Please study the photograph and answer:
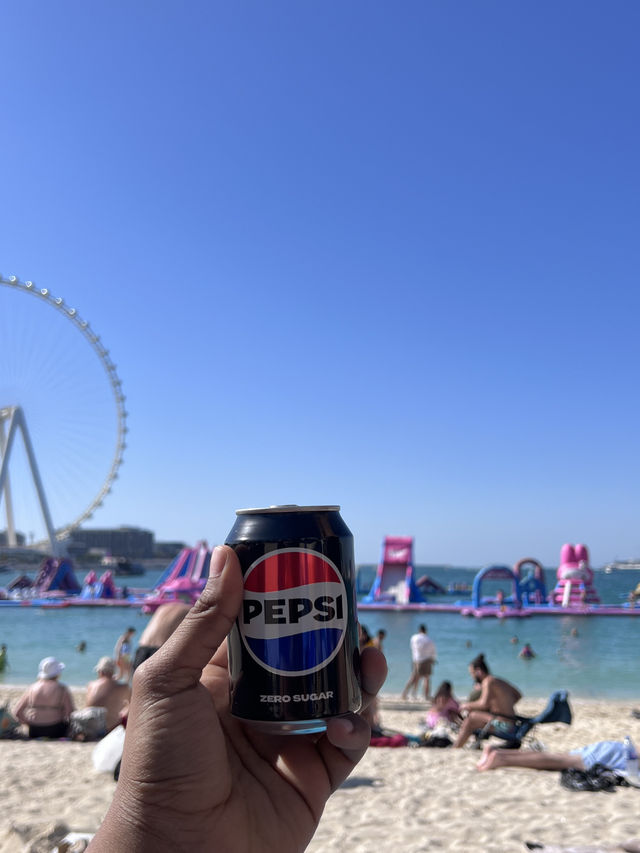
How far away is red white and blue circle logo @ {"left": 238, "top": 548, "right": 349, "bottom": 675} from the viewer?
1575 millimetres

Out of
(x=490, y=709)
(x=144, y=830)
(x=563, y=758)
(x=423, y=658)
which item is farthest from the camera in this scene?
(x=423, y=658)

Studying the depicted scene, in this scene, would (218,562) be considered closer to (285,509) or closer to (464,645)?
(285,509)

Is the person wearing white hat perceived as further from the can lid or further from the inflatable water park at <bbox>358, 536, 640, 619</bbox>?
the inflatable water park at <bbox>358, 536, 640, 619</bbox>

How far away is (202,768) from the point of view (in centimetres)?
150

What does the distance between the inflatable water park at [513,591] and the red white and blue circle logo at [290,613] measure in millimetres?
31348

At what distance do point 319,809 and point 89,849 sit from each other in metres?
0.56

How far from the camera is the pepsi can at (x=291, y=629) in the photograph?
62.0 inches

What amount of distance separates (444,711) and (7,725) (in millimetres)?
4907

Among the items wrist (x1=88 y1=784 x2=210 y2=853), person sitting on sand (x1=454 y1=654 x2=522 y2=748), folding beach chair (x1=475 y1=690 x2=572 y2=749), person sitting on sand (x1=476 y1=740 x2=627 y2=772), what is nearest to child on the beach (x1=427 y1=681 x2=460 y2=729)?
person sitting on sand (x1=454 y1=654 x2=522 y2=748)

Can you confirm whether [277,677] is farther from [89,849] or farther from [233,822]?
[89,849]

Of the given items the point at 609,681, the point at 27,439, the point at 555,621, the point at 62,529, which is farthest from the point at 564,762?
the point at 62,529

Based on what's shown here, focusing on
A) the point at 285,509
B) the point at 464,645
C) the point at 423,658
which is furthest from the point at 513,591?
the point at 285,509

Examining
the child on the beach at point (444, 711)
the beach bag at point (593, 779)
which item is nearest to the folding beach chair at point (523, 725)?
the child on the beach at point (444, 711)

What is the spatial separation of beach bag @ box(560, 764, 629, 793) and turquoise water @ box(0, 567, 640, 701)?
9.27 metres
